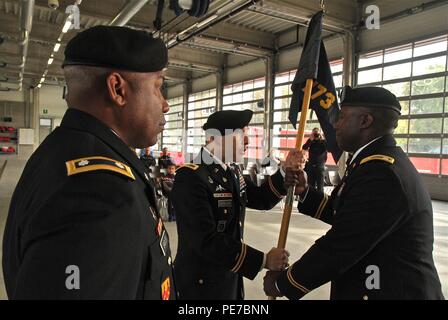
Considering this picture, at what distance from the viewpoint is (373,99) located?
64.8 inches

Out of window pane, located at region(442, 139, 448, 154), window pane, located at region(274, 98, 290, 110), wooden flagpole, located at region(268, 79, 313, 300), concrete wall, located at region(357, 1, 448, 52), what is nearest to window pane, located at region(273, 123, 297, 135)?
window pane, located at region(274, 98, 290, 110)

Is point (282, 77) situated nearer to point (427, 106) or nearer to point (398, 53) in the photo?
point (398, 53)

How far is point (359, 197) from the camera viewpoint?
1.39m

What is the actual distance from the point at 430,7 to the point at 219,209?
8.82 meters

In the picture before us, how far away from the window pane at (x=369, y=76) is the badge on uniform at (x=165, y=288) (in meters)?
10.2

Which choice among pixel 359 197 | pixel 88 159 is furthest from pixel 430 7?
pixel 88 159

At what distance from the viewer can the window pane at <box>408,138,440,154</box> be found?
28.3 ft

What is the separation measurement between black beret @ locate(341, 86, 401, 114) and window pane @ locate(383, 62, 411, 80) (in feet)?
28.5

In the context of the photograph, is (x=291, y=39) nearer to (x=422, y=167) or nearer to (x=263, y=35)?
(x=263, y=35)

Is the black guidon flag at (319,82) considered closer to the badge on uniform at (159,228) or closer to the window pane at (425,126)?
the badge on uniform at (159,228)

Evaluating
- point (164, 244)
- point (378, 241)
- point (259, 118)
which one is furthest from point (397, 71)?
point (164, 244)

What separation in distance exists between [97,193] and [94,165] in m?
0.08

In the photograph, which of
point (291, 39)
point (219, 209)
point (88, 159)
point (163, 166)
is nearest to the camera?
point (88, 159)
